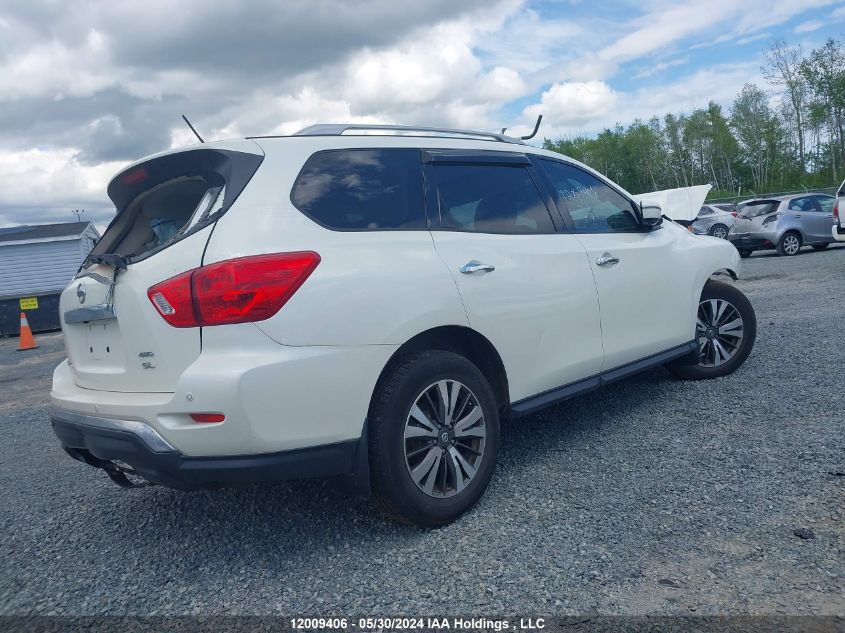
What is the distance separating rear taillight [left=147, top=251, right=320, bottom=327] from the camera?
2666 mm

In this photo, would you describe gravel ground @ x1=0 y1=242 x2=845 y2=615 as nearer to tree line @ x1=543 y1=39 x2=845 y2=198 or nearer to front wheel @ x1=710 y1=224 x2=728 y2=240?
front wheel @ x1=710 y1=224 x2=728 y2=240

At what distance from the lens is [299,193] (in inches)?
118

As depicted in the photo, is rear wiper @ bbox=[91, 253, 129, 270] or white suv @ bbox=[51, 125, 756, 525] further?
rear wiper @ bbox=[91, 253, 129, 270]

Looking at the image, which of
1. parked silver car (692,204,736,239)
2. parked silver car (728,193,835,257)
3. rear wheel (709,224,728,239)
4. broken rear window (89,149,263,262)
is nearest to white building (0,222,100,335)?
parked silver car (692,204,736,239)

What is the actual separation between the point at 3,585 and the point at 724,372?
484cm

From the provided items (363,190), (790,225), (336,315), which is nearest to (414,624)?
(336,315)

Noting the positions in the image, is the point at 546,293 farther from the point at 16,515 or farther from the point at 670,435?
the point at 16,515

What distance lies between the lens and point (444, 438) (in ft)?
10.4

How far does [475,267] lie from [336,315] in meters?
0.88

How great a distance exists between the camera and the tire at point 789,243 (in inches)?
692

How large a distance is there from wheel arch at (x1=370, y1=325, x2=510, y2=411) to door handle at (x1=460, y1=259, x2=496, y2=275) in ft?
0.92

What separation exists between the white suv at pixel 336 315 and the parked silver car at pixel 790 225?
616 inches

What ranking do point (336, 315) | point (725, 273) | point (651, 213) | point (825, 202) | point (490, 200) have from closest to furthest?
point (336, 315), point (490, 200), point (651, 213), point (725, 273), point (825, 202)

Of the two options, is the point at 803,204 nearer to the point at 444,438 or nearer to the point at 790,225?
the point at 790,225
